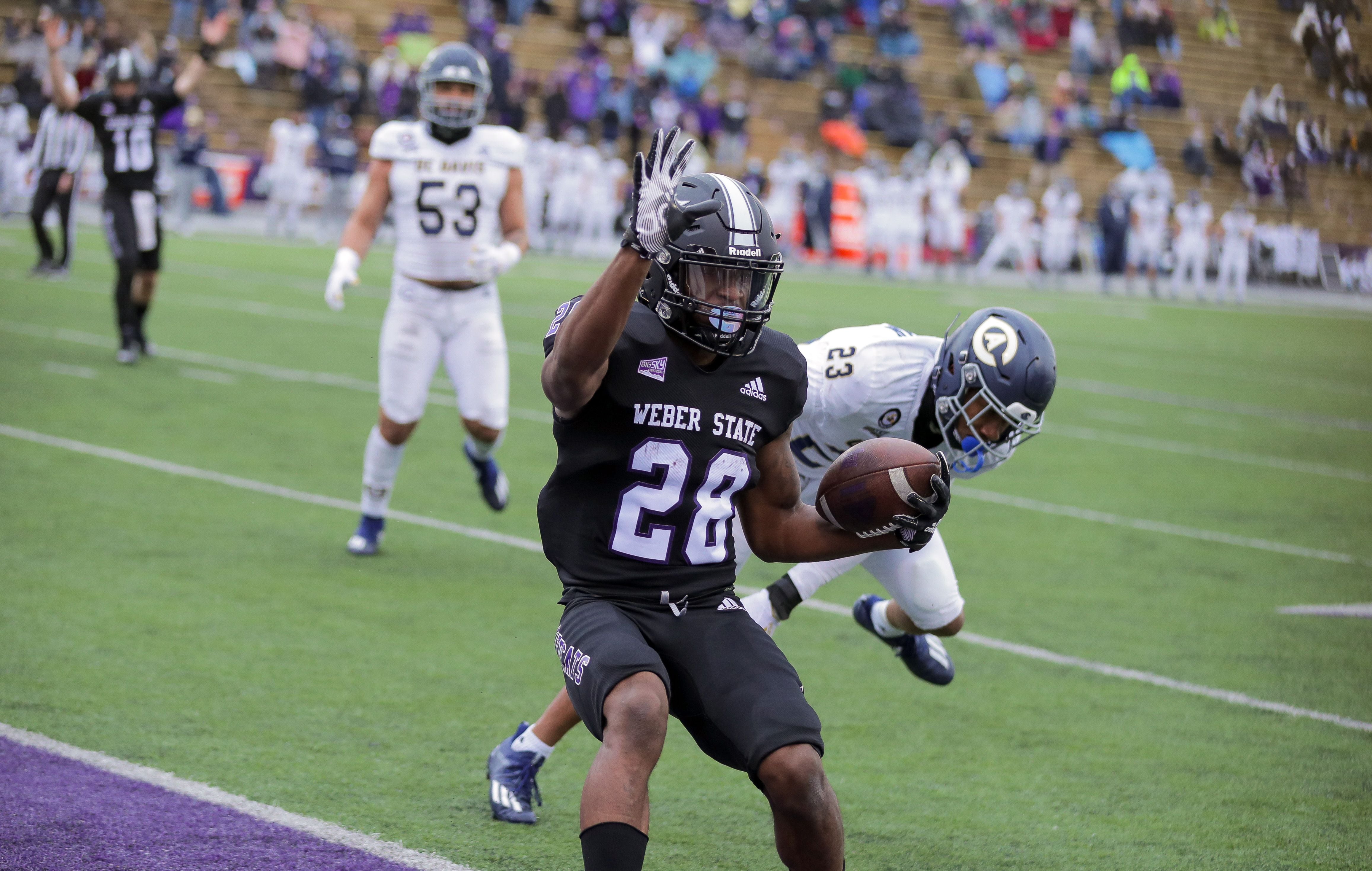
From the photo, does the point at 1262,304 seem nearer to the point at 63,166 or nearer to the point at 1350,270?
the point at 1350,270

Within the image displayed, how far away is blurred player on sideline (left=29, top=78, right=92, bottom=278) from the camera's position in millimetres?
14070

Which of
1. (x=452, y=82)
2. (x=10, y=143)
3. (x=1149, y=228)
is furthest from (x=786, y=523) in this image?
(x=1149, y=228)

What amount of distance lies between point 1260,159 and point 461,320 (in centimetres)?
2857

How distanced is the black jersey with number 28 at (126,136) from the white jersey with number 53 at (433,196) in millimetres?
4933

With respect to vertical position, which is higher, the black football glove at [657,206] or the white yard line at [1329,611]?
the black football glove at [657,206]

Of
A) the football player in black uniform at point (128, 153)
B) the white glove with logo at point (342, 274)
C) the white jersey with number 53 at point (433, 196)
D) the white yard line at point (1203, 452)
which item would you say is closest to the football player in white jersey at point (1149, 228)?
the white yard line at point (1203, 452)

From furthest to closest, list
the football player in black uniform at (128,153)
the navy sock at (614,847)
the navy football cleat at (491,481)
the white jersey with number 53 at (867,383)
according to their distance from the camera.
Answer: the football player in black uniform at (128,153) < the navy football cleat at (491,481) < the white jersey with number 53 at (867,383) < the navy sock at (614,847)

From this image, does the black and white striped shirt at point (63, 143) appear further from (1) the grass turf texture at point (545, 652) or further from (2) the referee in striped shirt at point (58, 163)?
(1) the grass turf texture at point (545, 652)

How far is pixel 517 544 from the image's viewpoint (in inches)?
283

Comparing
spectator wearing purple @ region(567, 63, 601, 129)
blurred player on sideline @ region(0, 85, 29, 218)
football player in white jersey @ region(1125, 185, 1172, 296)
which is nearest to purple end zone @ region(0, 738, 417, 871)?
blurred player on sideline @ region(0, 85, 29, 218)

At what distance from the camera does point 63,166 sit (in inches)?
560

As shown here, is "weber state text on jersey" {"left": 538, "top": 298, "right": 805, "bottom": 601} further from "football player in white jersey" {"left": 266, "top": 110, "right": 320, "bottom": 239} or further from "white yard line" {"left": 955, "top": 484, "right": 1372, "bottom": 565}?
"football player in white jersey" {"left": 266, "top": 110, "right": 320, "bottom": 239}

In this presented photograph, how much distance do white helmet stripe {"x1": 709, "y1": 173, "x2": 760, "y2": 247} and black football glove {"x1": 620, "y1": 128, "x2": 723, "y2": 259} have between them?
0.73 feet

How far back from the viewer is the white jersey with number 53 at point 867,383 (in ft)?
14.6
